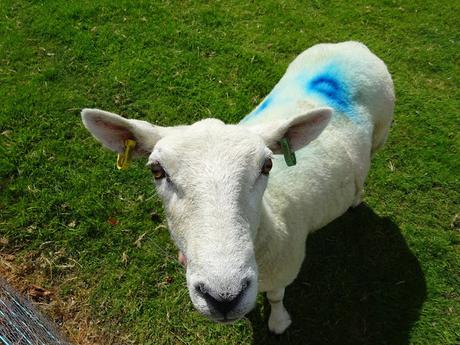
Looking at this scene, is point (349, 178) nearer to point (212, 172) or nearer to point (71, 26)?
point (212, 172)

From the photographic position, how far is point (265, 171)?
9.68 ft

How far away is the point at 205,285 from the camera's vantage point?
236 cm

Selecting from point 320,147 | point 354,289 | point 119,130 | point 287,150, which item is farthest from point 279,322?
point 119,130

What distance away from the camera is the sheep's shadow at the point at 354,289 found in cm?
475

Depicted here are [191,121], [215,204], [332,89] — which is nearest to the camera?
[215,204]

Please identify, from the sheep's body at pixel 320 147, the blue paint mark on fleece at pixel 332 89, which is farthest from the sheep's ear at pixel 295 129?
the blue paint mark on fleece at pixel 332 89

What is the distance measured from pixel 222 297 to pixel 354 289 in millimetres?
3206

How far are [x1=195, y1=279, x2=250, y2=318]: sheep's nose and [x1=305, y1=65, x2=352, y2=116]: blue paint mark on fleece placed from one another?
7.93 ft

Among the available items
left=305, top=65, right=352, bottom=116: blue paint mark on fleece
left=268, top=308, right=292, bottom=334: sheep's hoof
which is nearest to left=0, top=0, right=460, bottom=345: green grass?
left=268, top=308, right=292, bottom=334: sheep's hoof

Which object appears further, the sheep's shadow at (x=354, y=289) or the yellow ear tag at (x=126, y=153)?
the sheep's shadow at (x=354, y=289)

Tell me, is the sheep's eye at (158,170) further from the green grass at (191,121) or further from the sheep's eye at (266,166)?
the green grass at (191,121)

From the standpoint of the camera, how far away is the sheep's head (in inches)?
93.9

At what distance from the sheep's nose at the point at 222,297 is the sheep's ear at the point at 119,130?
123 centimetres

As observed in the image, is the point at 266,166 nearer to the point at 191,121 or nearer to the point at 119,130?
the point at 119,130
